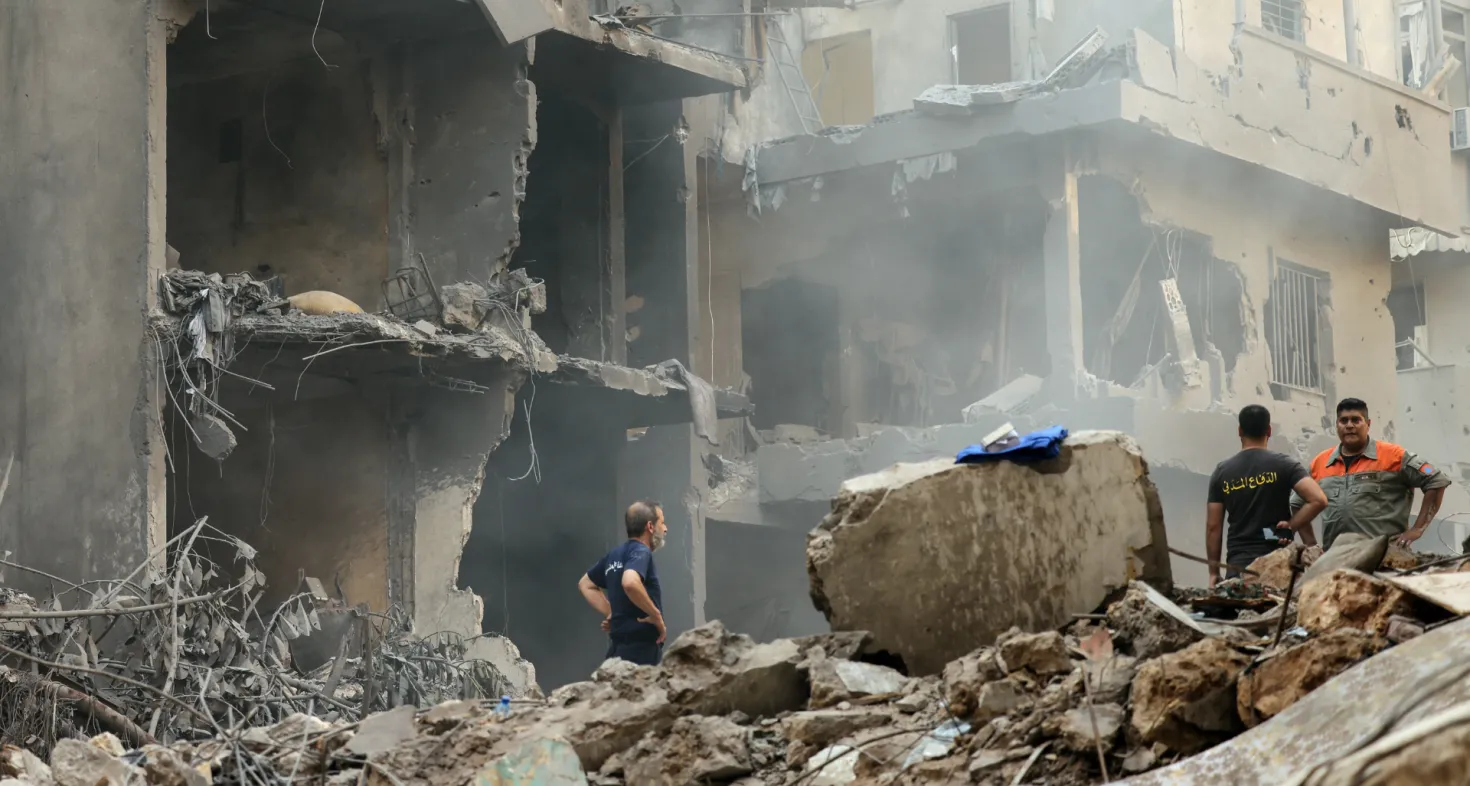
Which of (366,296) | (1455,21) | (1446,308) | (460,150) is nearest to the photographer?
(366,296)

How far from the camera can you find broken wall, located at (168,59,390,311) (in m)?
15.2

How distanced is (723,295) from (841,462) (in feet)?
8.21

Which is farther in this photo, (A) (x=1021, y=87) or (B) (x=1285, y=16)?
(B) (x=1285, y=16)

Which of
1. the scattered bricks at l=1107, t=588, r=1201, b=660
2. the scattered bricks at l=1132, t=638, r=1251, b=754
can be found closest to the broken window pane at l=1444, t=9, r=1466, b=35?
the scattered bricks at l=1107, t=588, r=1201, b=660

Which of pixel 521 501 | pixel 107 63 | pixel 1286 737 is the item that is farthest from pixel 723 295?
pixel 1286 737

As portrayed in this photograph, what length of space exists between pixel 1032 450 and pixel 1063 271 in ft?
36.5

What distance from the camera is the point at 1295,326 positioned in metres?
21.1

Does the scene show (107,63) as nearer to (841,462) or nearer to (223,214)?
(223,214)

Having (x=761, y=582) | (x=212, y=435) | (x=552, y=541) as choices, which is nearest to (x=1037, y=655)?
(x=212, y=435)

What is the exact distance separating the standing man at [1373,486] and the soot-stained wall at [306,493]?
24.3 feet

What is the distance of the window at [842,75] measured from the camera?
2597cm

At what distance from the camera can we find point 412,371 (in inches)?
570

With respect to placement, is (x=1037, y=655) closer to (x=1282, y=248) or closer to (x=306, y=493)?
(x=306, y=493)

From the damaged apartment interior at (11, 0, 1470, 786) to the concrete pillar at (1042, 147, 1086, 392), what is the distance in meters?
0.04
